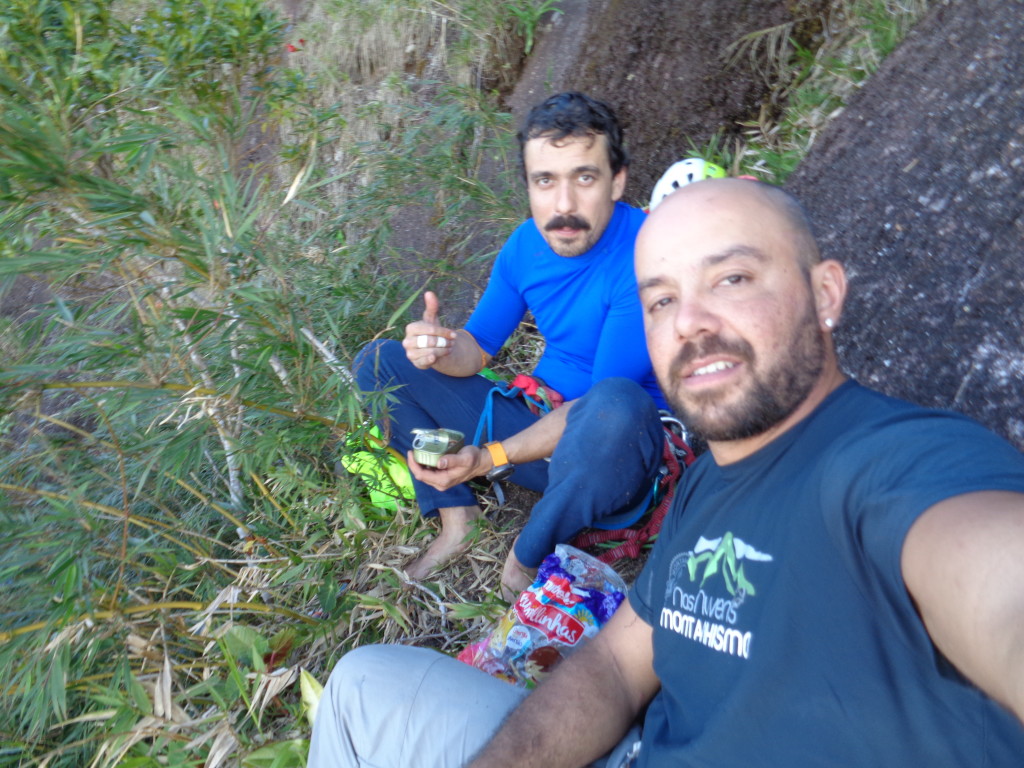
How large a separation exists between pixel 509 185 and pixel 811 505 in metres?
3.34

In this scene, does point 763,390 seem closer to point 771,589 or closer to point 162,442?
point 771,589

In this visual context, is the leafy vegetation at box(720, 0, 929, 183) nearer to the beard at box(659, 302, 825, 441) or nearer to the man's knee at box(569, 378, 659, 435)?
the man's knee at box(569, 378, 659, 435)

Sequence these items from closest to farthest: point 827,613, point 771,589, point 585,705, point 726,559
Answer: point 827,613 → point 771,589 → point 726,559 → point 585,705

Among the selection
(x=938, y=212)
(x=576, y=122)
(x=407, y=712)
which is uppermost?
(x=938, y=212)

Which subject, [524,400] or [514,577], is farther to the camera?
[524,400]

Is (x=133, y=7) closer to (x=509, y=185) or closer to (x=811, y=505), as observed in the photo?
(x=509, y=185)

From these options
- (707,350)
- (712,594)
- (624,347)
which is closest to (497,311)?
(624,347)

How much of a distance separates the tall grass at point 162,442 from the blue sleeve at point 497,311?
642 millimetres

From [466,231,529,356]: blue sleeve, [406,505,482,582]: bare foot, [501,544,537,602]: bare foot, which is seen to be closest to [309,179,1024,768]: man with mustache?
[501,544,537,602]: bare foot

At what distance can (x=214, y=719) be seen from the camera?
7.83 feet

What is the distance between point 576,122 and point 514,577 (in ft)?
5.42

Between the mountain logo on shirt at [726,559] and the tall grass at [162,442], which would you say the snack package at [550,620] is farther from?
the mountain logo on shirt at [726,559]

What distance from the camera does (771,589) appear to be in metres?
1.26

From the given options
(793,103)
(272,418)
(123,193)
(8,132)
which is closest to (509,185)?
(793,103)
